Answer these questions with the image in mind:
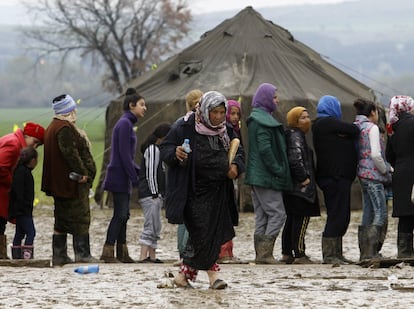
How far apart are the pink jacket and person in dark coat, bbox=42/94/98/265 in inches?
20.9

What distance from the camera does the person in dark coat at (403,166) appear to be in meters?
11.8

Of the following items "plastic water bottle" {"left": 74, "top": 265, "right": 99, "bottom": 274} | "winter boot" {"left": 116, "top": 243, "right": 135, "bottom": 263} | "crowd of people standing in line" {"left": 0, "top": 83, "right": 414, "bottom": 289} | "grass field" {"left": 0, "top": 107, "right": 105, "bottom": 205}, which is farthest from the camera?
"grass field" {"left": 0, "top": 107, "right": 105, "bottom": 205}

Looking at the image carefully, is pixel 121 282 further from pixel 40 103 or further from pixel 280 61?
pixel 40 103

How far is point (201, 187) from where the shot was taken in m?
Answer: 9.67

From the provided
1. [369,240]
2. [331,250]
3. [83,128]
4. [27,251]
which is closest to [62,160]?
[27,251]

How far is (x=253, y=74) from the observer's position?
21.4m

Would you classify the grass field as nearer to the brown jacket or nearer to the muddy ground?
the brown jacket

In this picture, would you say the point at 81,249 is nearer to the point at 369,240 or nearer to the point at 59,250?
the point at 59,250

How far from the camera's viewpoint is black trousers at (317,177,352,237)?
12.1m

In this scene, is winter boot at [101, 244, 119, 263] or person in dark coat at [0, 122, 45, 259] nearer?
person in dark coat at [0, 122, 45, 259]

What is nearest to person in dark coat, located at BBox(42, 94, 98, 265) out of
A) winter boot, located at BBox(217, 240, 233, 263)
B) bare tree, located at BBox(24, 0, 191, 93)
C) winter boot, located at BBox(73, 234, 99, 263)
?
winter boot, located at BBox(73, 234, 99, 263)

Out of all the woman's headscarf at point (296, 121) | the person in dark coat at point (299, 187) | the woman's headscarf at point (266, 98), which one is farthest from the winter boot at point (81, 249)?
the woman's headscarf at point (296, 121)

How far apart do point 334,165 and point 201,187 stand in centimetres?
267

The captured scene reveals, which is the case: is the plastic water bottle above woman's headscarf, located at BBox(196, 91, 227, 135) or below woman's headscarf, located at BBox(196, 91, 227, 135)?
below
